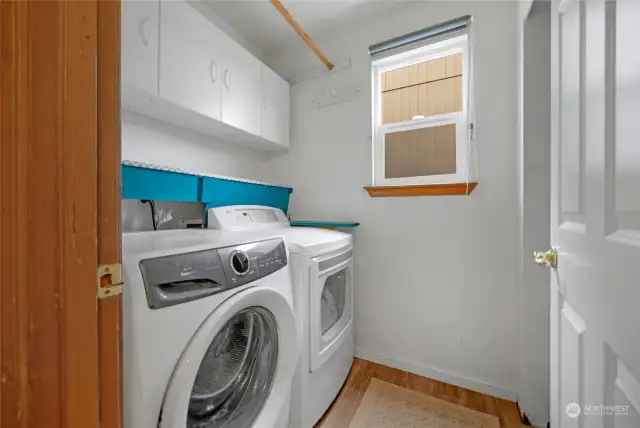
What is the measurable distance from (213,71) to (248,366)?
63.3 inches

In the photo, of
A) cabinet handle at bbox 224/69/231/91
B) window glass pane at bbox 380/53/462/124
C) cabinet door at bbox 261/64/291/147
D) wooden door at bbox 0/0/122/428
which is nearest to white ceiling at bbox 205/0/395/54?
cabinet door at bbox 261/64/291/147

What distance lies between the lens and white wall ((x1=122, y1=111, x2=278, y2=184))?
4.93ft

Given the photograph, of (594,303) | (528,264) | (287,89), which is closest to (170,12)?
(287,89)

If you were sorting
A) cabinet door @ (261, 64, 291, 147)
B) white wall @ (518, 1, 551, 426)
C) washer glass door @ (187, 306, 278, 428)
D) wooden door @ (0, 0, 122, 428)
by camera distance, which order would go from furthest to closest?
1. cabinet door @ (261, 64, 291, 147)
2. white wall @ (518, 1, 551, 426)
3. washer glass door @ (187, 306, 278, 428)
4. wooden door @ (0, 0, 122, 428)

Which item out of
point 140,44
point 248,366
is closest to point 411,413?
point 248,366

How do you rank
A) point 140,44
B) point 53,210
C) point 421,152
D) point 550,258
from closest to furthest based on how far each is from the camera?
point 53,210, point 550,258, point 140,44, point 421,152

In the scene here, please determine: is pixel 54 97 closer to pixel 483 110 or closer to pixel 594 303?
pixel 594 303

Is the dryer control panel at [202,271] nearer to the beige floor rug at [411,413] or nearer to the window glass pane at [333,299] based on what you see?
the window glass pane at [333,299]

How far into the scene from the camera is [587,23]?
629mm

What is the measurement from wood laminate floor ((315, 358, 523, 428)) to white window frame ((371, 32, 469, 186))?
1324mm

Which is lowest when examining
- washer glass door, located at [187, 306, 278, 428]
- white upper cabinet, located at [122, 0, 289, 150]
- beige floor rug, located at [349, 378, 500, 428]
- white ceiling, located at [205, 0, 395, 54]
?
beige floor rug, located at [349, 378, 500, 428]

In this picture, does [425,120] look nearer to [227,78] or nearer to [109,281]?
[227,78]

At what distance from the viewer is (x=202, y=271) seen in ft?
2.50

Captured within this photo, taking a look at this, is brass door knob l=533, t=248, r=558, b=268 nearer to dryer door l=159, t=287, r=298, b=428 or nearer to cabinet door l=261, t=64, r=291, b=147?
dryer door l=159, t=287, r=298, b=428
